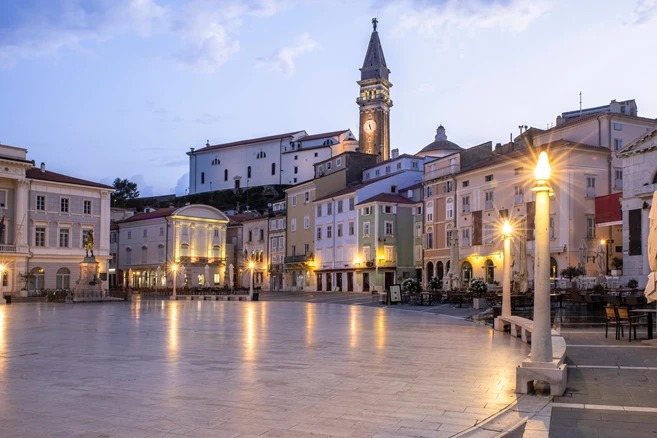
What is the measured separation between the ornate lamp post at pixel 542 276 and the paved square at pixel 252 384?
740 mm

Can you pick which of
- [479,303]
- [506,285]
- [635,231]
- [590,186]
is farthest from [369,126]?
[506,285]

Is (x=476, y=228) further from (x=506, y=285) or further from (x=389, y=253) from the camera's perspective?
(x=506, y=285)

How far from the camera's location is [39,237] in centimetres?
5466

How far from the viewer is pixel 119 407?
7266 mm

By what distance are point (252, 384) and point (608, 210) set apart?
38215mm

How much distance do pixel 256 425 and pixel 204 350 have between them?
6688 millimetres

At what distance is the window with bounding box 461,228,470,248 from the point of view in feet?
174

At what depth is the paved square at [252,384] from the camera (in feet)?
21.3

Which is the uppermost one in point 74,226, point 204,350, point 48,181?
point 48,181

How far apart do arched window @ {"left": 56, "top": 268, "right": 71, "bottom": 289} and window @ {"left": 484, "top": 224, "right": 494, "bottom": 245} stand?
119 ft

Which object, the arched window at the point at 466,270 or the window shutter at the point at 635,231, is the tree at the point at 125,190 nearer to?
the arched window at the point at 466,270

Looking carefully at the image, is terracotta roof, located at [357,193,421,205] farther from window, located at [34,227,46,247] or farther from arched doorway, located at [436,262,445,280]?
window, located at [34,227,46,247]

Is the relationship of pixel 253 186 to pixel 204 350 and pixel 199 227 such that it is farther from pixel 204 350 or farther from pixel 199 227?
pixel 204 350

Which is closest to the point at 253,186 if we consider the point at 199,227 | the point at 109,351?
the point at 199,227
